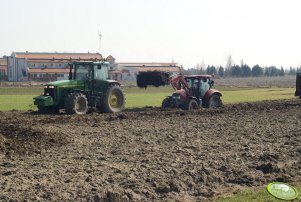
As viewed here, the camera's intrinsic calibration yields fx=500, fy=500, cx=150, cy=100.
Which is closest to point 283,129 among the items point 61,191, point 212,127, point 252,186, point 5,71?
point 212,127

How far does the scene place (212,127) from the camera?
58.4 ft

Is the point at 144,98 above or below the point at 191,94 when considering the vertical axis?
below

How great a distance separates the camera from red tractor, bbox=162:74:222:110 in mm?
26062

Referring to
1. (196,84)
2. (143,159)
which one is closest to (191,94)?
(196,84)

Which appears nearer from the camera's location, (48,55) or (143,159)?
(143,159)

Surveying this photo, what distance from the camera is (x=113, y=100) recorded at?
24.9 m

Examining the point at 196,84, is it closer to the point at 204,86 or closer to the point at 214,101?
the point at 204,86

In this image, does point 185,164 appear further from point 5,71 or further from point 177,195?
point 5,71

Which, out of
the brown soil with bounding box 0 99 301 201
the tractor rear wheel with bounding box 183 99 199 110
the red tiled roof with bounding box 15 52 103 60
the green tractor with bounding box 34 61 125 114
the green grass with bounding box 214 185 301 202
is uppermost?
the red tiled roof with bounding box 15 52 103 60

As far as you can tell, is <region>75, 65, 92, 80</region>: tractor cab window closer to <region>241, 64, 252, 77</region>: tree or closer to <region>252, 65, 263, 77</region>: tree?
<region>241, 64, 252, 77</region>: tree

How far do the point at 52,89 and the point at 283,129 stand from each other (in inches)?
423

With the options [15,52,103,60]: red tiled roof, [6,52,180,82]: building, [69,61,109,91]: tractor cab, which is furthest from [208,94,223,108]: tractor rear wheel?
[15,52,103,60]: red tiled roof

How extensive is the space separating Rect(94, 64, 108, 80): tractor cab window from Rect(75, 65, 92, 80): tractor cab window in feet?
0.99

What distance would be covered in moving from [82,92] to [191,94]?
6.47 m
